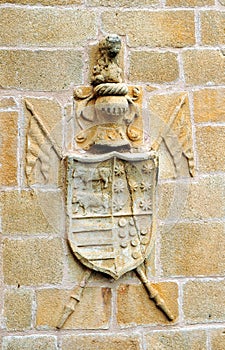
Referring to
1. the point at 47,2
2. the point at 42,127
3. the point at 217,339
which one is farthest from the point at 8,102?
the point at 217,339

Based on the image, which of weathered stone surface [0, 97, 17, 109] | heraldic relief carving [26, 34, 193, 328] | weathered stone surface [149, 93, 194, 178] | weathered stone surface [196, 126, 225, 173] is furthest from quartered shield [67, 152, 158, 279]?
weathered stone surface [0, 97, 17, 109]

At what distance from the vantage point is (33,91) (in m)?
3.32

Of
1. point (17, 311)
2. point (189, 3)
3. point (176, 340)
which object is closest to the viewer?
point (17, 311)

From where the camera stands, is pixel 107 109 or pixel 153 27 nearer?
pixel 107 109

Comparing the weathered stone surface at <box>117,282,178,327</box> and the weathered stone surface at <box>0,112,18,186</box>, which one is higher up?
the weathered stone surface at <box>0,112,18,186</box>

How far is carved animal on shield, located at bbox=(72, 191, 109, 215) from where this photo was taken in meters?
3.27

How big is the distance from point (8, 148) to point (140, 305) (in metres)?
0.89

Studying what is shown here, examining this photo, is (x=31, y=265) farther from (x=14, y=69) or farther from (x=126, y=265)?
(x=14, y=69)

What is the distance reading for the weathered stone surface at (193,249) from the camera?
3.36 meters

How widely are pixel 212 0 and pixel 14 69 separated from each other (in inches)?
37.9

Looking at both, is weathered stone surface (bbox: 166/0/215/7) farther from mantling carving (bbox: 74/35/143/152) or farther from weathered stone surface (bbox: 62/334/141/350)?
weathered stone surface (bbox: 62/334/141/350)

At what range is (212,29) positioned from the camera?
347 cm

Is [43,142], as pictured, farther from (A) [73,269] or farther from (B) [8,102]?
(A) [73,269]

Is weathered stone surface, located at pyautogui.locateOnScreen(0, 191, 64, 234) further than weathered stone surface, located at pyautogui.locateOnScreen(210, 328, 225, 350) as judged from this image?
No
